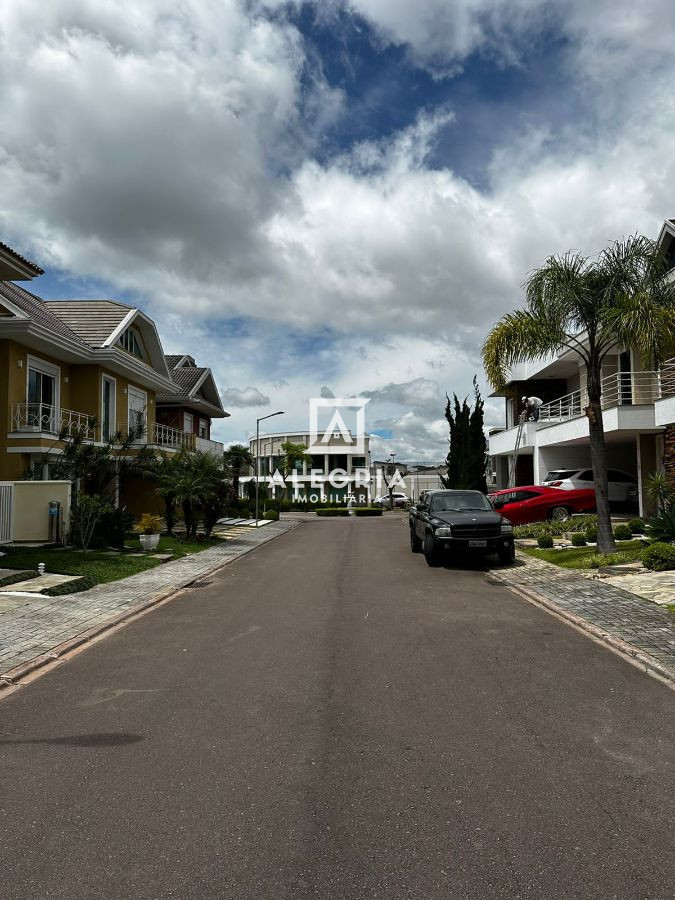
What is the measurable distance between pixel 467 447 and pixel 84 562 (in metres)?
22.1

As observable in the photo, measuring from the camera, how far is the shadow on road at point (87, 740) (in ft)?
16.2

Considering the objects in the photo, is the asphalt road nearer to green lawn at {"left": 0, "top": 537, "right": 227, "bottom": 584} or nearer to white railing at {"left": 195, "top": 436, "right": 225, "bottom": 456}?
green lawn at {"left": 0, "top": 537, "right": 227, "bottom": 584}

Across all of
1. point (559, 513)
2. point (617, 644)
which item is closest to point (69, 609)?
point (617, 644)

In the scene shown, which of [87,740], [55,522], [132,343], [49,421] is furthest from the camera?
[132,343]

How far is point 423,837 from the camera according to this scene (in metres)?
3.55

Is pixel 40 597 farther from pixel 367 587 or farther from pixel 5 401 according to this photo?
pixel 5 401

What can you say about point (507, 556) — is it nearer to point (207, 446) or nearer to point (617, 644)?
point (617, 644)

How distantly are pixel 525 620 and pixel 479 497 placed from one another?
7.60 meters

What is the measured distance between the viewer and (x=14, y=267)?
48.2 ft

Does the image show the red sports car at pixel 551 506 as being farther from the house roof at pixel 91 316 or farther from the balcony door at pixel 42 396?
the house roof at pixel 91 316

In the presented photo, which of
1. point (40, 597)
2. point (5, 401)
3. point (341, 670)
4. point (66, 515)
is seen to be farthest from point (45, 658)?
point (5, 401)

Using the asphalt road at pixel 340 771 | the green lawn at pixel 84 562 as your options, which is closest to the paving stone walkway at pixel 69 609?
the green lawn at pixel 84 562

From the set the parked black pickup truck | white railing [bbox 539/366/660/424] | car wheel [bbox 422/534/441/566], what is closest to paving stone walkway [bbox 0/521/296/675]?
car wheel [bbox 422/534/441/566]

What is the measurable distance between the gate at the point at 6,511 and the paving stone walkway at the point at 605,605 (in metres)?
12.4
